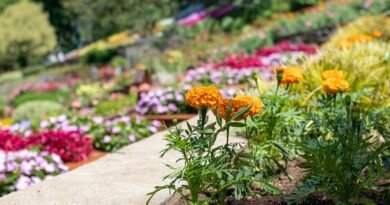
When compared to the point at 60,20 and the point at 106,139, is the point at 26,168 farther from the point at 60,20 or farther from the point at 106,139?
the point at 60,20

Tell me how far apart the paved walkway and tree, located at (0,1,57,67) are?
30099 mm

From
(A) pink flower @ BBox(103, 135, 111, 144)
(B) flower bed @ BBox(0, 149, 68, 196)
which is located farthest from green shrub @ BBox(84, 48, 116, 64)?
(B) flower bed @ BBox(0, 149, 68, 196)

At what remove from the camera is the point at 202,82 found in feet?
25.7

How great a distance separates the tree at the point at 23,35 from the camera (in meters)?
32.3

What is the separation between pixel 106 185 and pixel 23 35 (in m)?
31.1

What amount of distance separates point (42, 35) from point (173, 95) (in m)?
28.8

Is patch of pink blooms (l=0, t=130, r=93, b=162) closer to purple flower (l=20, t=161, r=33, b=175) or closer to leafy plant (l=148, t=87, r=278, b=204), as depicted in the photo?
purple flower (l=20, t=161, r=33, b=175)

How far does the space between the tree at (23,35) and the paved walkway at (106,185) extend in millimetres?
30099

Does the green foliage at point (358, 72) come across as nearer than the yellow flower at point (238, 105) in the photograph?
No

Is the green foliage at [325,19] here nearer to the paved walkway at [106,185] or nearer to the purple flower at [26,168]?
the purple flower at [26,168]

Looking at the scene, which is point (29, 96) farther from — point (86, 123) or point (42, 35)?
point (42, 35)

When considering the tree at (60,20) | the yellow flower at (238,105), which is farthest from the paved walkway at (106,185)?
the tree at (60,20)

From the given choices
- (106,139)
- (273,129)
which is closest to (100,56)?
(106,139)

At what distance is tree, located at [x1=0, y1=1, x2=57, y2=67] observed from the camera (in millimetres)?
32312
